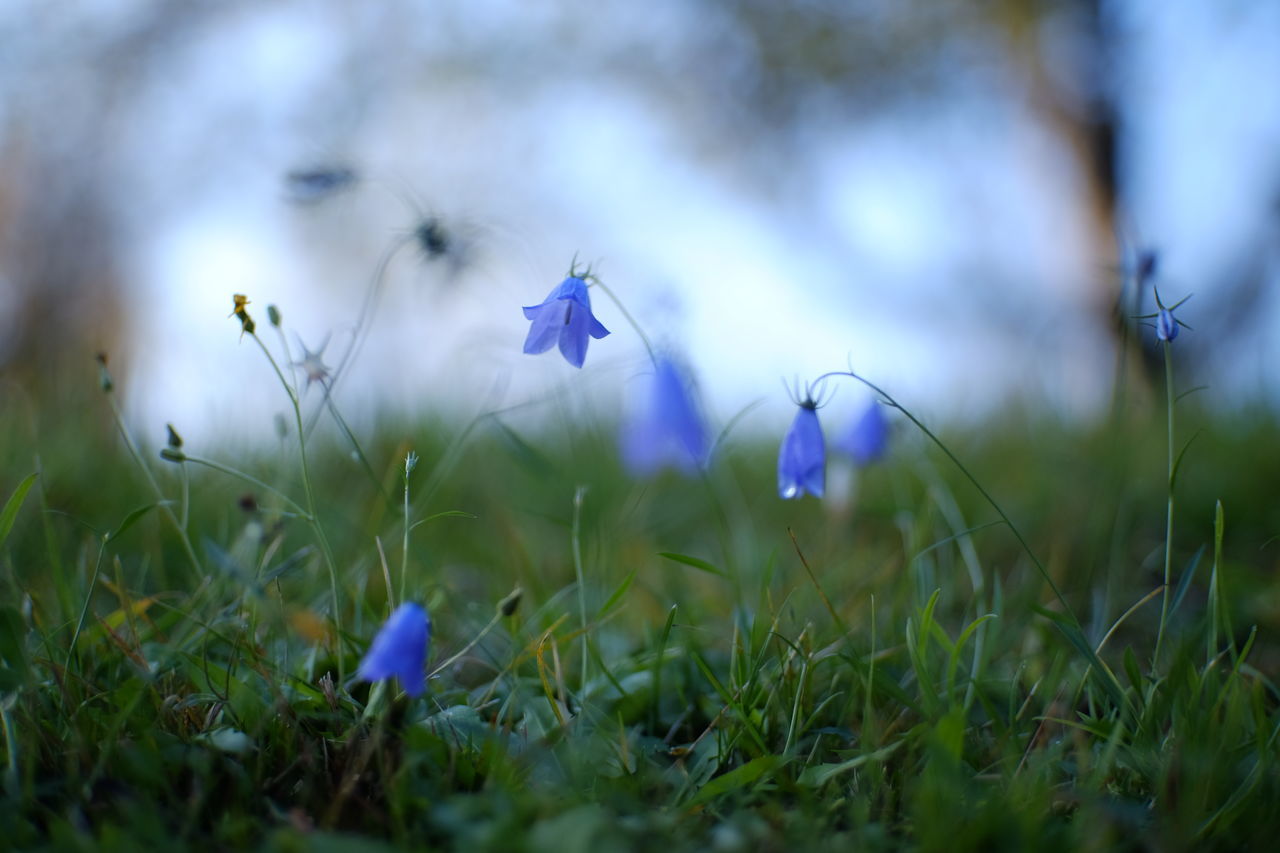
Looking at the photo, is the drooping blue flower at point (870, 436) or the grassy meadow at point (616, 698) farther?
the drooping blue flower at point (870, 436)

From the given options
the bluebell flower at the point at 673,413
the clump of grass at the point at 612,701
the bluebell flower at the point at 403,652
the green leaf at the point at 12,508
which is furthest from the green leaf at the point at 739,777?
the green leaf at the point at 12,508

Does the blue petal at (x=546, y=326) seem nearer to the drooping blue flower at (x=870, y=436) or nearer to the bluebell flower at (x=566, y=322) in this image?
the bluebell flower at (x=566, y=322)

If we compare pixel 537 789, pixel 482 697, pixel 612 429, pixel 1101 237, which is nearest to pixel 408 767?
pixel 537 789

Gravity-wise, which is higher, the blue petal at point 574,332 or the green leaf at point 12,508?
the blue petal at point 574,332

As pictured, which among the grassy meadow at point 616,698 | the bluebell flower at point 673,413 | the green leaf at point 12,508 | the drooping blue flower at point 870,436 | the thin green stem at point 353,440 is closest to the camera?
the grassy meadow at point 616,698

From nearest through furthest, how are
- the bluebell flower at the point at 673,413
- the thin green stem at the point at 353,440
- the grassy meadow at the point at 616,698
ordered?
the grassy meadow at the point at 616,698
the thin green stem at the point at 353,440
the bluebell flower at the point at 673,413
